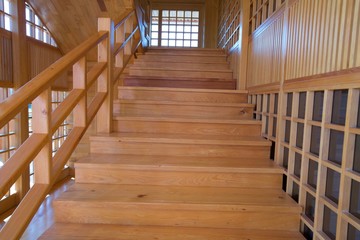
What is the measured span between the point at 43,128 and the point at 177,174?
855 mm

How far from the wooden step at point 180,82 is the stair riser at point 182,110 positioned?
0.70m

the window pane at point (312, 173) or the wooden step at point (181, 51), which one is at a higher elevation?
the wooden step at point (181, 51)

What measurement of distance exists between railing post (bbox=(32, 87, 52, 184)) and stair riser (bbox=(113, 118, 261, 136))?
1.00 m

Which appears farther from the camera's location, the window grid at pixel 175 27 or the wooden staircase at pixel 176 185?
the window grid at pixel 175 27

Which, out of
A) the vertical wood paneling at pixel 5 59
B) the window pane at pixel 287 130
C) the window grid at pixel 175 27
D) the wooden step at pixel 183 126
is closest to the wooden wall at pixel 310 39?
the window pane at pixel 287 130

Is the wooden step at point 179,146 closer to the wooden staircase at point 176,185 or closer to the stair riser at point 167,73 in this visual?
the wooden staircase at point 176,185

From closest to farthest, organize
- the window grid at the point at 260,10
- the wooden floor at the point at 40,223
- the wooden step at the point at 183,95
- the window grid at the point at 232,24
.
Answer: the window grid at the point at 260,10
the wooden step at the point at 183,95
the wooden floor at the point at 40,223
the window grid at the point at 232,24

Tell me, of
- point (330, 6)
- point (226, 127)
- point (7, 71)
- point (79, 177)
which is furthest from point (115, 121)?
point (7, 71)

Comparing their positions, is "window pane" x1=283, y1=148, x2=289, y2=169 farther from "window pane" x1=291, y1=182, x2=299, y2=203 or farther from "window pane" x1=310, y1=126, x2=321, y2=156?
"window pane" x1=310, y1=126, x2=321, y2=156

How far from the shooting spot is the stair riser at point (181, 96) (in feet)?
8.98

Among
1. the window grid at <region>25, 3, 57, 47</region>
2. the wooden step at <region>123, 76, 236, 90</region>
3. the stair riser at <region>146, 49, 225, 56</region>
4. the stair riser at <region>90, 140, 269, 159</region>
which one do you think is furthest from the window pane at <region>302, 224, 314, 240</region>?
the window grid at <region>25, 3, 57, 47</region>

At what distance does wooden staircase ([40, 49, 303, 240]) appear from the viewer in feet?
4.81

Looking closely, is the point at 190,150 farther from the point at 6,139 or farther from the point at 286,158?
the point at 6,139

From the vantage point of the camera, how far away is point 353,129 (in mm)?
1072
